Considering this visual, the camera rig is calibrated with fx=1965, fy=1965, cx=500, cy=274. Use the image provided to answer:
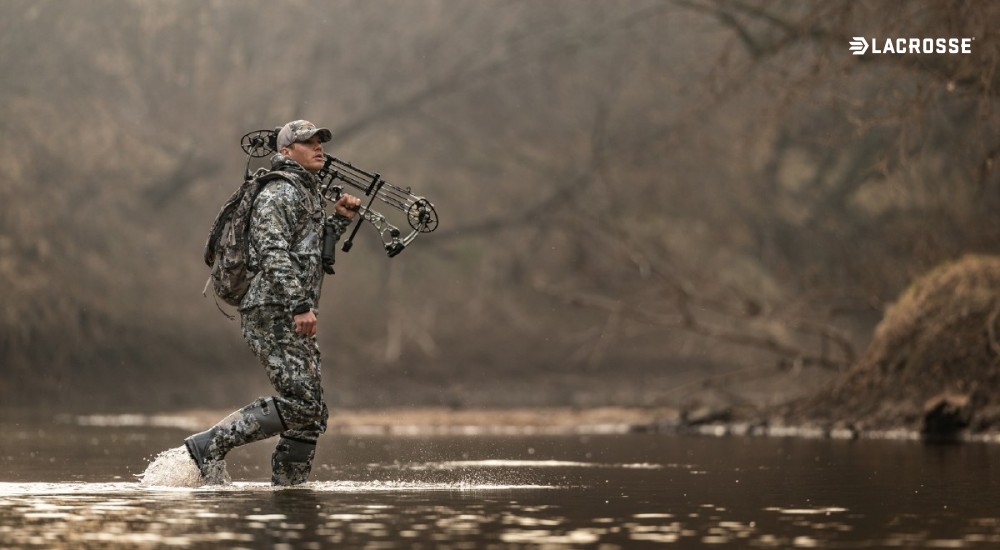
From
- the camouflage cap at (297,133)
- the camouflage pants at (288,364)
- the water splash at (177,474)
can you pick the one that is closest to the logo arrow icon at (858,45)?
the camouflage cap at (297,133)

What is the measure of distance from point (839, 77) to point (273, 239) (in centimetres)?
943

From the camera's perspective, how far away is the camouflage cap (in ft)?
36.2

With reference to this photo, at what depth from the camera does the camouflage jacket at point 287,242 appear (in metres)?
10.6

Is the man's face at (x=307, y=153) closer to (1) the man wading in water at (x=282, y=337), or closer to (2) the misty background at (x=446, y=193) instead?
(1) the man wading in water at (x=282, y=337)

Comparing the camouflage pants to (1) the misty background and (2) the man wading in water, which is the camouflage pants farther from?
(1) the misty background

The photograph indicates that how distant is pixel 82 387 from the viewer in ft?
88.3

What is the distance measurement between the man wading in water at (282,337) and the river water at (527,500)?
Result: 0.28m

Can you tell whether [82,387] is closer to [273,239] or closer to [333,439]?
[333,439]

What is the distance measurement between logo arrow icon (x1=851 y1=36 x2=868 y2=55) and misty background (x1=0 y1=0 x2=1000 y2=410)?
221 inches

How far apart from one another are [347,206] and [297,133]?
0.50 meters

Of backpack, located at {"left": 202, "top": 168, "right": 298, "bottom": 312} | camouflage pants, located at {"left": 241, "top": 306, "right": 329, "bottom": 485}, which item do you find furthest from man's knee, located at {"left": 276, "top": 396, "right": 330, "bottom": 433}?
backpack, located at {"left": 202, "top": 168, "right": 298, "bottom": 312}

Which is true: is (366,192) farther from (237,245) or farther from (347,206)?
(237,245)

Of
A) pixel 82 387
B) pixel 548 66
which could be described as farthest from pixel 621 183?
pixel 82 387

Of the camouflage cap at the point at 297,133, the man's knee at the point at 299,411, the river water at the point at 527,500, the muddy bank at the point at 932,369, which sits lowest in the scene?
the river water at the point at 527,500
